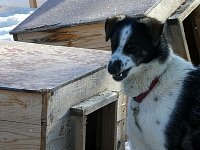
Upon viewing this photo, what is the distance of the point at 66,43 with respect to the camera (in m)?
5.51

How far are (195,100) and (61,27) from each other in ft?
7.68

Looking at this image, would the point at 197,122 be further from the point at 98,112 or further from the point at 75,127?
the point at 98,112

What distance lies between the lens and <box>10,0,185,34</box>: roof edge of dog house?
17.6 feet

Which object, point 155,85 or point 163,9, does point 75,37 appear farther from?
point 155,85

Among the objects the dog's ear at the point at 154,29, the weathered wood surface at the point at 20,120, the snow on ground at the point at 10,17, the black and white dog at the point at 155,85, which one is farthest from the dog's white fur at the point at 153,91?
the snow on ground at the point at 10,17

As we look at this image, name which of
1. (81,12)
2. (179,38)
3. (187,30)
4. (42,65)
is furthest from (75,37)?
(187,30)

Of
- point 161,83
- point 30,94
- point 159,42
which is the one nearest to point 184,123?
point 161,83

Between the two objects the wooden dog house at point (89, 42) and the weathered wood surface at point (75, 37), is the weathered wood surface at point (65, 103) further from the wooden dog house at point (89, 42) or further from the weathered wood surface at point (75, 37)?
the weathered wood surface at point (75, 37)

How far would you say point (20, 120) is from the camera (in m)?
3.34

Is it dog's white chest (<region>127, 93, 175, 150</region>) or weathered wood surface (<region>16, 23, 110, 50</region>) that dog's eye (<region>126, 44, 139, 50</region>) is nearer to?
dog's white chest (<region>127, 93, 175, 150</region>)

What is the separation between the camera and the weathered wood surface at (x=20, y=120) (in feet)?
10.8

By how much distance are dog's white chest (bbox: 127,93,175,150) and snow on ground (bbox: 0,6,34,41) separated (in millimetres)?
5781

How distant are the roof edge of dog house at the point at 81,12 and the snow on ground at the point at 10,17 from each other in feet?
9.90

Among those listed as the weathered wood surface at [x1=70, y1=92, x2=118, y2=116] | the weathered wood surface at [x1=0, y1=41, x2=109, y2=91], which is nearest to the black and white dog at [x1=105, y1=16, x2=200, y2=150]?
the weathered wood surface at [x1=70, y1=92, x2=118, y2=116]
